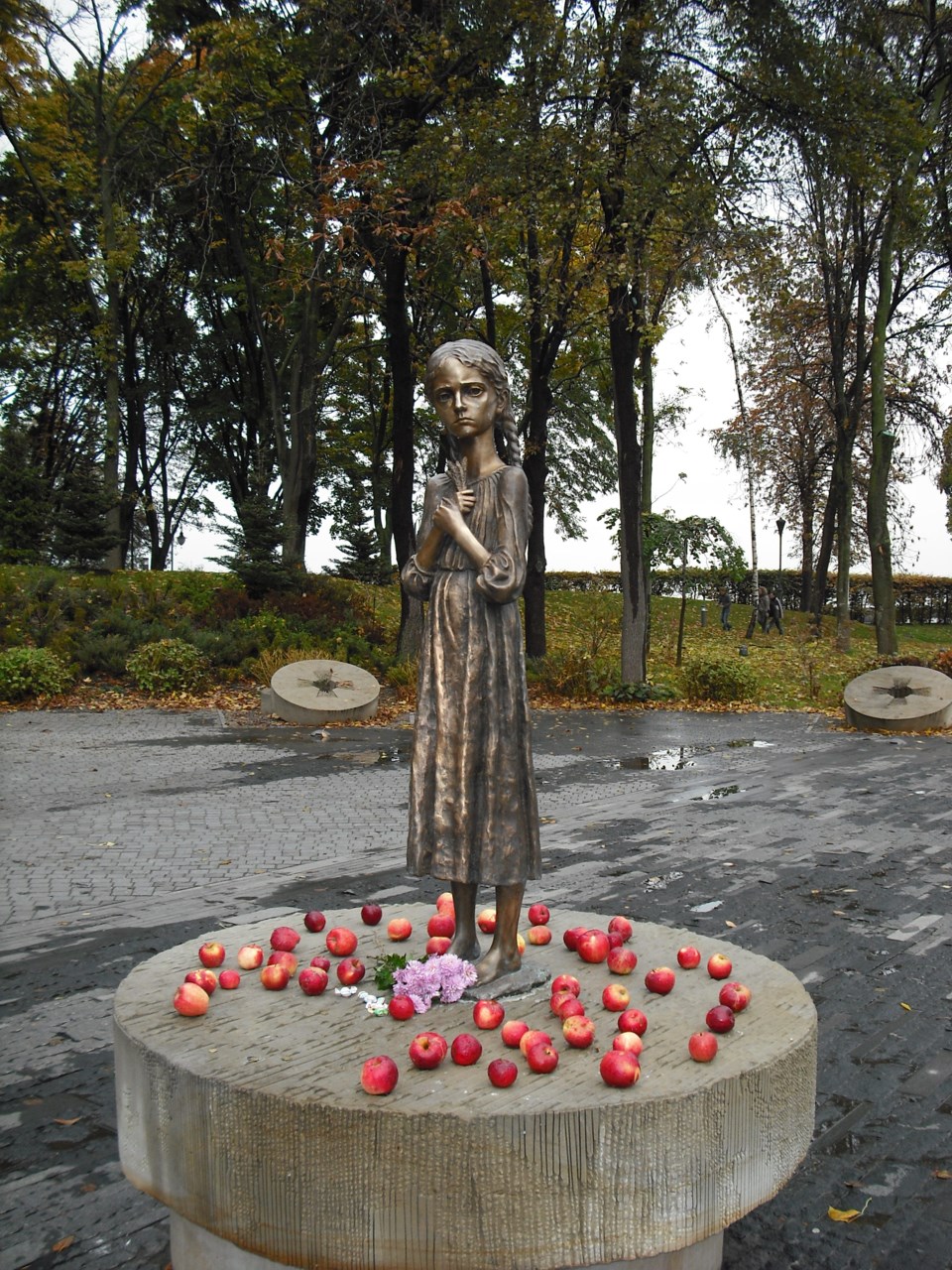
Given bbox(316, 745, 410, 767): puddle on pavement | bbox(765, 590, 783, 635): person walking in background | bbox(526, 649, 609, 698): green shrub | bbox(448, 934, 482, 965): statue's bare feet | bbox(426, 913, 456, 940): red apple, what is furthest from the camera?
bbox(765, 590, 783, 635): person walking in background

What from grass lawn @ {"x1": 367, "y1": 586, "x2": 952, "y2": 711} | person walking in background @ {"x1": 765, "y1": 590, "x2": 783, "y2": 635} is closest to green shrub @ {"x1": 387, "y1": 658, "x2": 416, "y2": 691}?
grass lawn @ {"x1": 367, "y1": 586, "x2": 952, "y2": 711}

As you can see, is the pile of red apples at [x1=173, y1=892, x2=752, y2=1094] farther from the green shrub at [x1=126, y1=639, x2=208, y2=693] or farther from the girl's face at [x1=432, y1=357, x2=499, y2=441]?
the green shrub at [x1=126, y1=639, x2=208, y2=693]

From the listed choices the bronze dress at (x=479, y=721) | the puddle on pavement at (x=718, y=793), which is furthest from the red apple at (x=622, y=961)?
the puddle on pavement at (x=718, y=793)

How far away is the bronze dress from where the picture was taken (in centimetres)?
345

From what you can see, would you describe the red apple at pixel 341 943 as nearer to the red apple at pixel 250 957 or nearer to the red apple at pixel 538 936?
the red apple at pixel 250 957

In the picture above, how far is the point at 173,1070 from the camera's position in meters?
2.87

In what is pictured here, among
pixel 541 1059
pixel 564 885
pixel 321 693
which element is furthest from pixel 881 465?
pixel 541 1059

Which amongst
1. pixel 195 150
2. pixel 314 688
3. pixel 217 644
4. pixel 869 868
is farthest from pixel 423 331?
pixel 869 868

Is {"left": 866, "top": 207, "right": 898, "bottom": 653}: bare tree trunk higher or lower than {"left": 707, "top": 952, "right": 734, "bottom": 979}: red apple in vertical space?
higher

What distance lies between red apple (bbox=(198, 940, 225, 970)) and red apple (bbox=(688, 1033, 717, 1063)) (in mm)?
1655

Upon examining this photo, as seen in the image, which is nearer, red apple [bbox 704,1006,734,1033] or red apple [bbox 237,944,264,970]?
red apple [bbox 704,1006,734,1033]

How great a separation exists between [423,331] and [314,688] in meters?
13.9

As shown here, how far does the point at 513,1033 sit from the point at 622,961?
76cm

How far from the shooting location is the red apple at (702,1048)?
294cm
